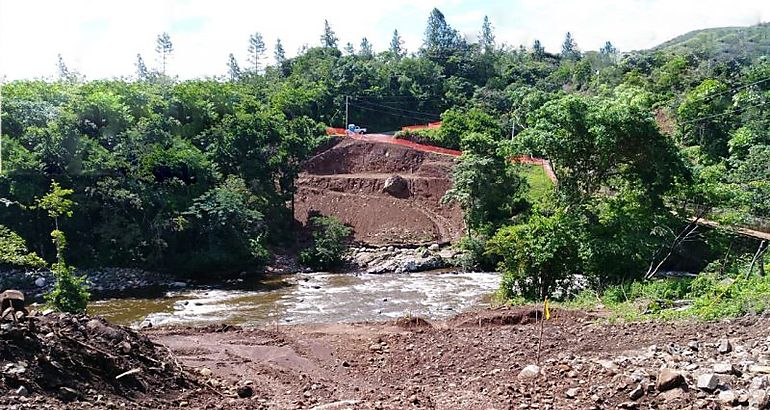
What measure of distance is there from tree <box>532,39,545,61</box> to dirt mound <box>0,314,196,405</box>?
8261 cm

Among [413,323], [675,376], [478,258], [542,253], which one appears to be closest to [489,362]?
[675,376]

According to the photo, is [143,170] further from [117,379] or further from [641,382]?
[641,382]

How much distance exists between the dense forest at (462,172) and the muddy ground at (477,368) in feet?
20.4

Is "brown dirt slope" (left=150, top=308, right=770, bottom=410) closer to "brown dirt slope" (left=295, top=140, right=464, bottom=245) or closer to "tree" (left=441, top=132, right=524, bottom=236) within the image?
"tree" (left=441, top=132, right=524, bottom=236)

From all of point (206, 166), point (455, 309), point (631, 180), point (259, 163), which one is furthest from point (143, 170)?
point (631, 180)

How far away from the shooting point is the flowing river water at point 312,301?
70.4 feet

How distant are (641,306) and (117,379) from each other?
1114 centimetres

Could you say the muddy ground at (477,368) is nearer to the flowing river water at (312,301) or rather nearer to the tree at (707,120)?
the flowing river water at (312,301)

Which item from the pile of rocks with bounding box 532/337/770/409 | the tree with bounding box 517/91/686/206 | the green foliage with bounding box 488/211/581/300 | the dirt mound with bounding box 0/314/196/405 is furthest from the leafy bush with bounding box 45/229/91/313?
the tree with bounding box 517/91/686/206

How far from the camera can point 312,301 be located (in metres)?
24.4

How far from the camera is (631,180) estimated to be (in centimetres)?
2045

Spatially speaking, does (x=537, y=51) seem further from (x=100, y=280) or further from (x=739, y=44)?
(x=100, y=280)

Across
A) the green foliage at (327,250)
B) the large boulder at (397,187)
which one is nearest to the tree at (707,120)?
the large boulder at (397,187)

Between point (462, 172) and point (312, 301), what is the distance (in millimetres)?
11589
